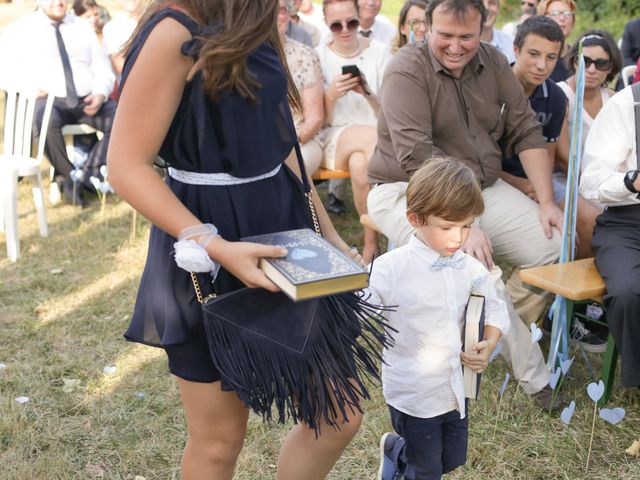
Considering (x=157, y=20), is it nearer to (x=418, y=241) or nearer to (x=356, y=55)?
(x=418, y=241)

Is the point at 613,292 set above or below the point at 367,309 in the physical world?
below

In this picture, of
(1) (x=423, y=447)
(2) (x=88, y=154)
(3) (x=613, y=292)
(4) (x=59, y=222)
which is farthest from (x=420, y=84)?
(2) (x=88, y=154)

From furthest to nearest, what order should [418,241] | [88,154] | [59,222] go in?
[88,154], [59,222], [418,241]

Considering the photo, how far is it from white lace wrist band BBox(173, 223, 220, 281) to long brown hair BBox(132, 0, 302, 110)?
29cm

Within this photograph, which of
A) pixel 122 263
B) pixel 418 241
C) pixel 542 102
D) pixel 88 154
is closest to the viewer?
pixel 418 241

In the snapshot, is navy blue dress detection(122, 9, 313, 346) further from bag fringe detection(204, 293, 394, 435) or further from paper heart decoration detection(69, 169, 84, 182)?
paper heart decoration detection(69, 169, 84, 182)

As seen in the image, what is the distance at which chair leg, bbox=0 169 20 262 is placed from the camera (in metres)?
5.32

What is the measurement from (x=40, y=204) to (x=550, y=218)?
370cm

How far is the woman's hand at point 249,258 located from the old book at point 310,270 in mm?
14

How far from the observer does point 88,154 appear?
23.0ft

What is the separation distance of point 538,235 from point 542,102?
3.00 feet

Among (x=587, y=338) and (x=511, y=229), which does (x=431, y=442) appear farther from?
(x=587, y=338)

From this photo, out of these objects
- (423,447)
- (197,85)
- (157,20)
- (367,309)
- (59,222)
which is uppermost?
(157,20)

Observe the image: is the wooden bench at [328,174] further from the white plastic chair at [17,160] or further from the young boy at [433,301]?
the young boy at [433,301]
